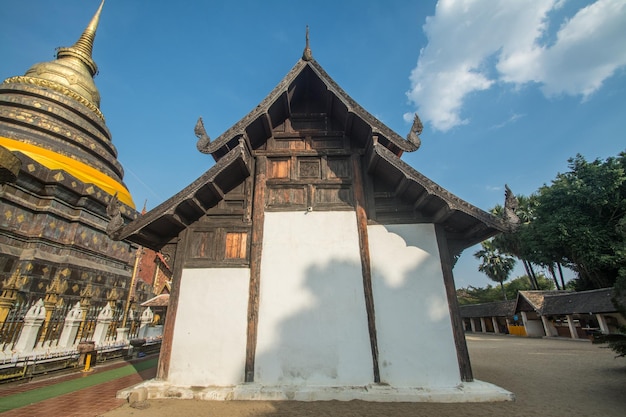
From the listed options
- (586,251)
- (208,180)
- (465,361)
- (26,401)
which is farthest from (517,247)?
(26,401)

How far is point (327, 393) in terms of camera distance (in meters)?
5.18

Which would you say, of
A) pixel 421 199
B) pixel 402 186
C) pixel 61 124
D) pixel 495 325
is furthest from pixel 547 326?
pixel 61 124

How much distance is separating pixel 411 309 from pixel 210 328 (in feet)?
13.4

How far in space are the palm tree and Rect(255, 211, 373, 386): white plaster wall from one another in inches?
1908

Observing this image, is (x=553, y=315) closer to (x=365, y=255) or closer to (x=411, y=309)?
(x=411, y=309)

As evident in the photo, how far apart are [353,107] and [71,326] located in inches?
417

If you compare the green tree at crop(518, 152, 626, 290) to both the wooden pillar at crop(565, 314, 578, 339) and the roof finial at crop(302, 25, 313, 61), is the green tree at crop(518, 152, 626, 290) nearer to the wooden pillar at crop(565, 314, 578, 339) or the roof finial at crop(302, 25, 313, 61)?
the wooden pillar at crop(565, 314, 578, 339)

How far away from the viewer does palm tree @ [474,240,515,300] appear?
152ft

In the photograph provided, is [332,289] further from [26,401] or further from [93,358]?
[93,358]

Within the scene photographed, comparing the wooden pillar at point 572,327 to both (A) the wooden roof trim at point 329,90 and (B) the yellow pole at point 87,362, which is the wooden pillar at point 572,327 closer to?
(A) the wooden roof trim at point 329,90

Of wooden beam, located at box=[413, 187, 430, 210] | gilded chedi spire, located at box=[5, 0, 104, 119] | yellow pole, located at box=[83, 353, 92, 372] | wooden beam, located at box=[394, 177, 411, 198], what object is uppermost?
gilded chedi spire, located at box=[5, 0, 104, 119]

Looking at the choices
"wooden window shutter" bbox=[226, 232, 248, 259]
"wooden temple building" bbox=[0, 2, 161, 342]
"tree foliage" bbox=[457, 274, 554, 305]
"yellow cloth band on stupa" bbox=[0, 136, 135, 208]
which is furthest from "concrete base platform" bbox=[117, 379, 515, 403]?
"tree foliage" bbox=[457, 274, 554, 305]

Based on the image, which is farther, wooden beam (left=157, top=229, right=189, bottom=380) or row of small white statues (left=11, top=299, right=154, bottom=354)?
row of small white statues (left=11, top=299, right=154, bottom=354)

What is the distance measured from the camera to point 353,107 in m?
6.78
